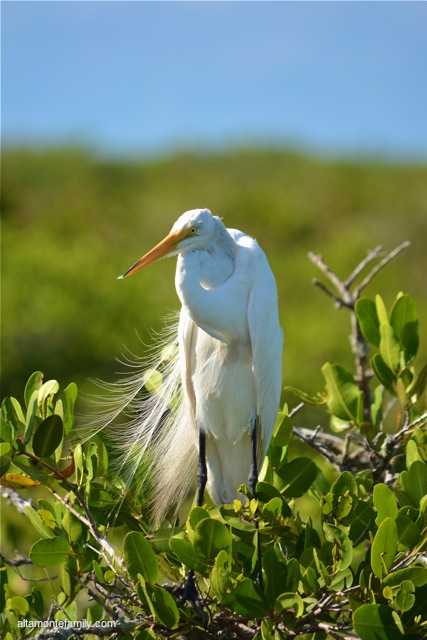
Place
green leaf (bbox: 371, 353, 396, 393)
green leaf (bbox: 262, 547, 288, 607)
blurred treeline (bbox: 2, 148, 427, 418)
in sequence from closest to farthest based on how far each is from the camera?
green leaf (bbox: 262, 547, 288, 607) < green leaf (bbox: 371, 353, 396, 393) < blurred treeline (bbox: 2, 148, 427, 418)

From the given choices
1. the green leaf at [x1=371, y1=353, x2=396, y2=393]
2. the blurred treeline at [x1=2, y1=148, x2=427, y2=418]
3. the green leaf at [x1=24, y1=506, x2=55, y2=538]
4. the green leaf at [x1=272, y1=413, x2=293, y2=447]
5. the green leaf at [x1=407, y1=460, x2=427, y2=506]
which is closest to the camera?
the green leaf at [x1=407, y1=460, x2=427, y2=506]

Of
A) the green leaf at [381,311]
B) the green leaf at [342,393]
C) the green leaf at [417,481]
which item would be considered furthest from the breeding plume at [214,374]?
the green leaf at [417,481]

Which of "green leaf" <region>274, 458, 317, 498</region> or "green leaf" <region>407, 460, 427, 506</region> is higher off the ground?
"green leaf" <region>407, 460, 427, 506</region>

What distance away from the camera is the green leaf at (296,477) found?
1.60 metres

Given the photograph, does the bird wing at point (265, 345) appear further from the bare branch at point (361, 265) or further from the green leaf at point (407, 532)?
the green leaf at point (407, 532)

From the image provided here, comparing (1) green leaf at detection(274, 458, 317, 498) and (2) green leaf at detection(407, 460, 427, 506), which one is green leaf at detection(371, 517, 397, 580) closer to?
(2) green leaf at detection(407, 460, 427, 506)

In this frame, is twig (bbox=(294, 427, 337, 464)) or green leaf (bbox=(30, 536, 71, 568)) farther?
twig (bbox=(294, 427, 337, 464))

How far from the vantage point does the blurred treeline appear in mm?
7777

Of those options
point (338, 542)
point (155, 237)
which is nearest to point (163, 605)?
Result: point (338, 542)

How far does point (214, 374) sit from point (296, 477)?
370 mm

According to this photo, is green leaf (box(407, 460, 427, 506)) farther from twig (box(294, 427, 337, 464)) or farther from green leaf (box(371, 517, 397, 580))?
twig (box(294, 427, 337, 464))

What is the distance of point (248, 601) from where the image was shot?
129 centimetres

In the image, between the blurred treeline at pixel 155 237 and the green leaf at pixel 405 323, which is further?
the blurred treeline at pixel 155 237

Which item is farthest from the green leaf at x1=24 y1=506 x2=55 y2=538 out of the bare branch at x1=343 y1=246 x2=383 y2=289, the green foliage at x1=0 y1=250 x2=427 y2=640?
the bare branch at x1=343 y1=246 x2=383 y2=289
